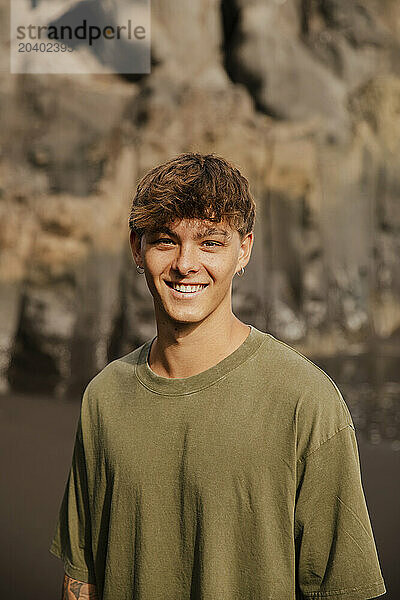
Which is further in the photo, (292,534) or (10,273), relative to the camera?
(10,273)

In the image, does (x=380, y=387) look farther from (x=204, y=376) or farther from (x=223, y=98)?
(x=204, y=376)

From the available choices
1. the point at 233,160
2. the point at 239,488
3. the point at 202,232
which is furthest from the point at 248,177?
the point at 239,488

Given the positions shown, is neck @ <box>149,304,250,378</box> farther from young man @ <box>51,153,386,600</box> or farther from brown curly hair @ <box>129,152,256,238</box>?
brown curly hair @ <box>129,152,256,238</box>

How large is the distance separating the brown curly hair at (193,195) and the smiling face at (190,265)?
0.06 feet

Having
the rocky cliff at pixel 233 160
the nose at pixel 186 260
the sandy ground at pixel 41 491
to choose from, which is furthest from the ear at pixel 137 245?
the rocky cliff at pixel 233 160

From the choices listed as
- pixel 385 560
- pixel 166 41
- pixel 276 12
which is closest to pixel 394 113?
pixel 276 12

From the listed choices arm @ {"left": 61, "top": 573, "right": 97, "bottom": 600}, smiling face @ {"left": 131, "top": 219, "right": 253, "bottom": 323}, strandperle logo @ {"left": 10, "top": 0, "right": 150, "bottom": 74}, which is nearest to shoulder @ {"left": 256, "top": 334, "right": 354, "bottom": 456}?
smiling face @ {"left": 131, "top": 219, "right": 253, "bottom": 323}

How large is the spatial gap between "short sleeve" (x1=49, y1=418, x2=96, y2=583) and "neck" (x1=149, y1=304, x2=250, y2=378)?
10.0 inches

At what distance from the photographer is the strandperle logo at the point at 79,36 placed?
748 centimetres

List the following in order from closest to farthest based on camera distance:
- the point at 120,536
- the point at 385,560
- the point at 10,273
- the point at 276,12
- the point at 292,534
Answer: the point at 292,534 → the point at 120,536 → the point at 385,560 → the point at 10,273 → the point at 276,12

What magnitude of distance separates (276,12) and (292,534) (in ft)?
27.2

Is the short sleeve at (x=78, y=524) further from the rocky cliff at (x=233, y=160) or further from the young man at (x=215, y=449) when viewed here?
the rocky cliff at (x=233, y=160)

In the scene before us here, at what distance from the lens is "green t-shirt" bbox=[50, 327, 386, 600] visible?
1.19m

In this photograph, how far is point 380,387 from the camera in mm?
7770
